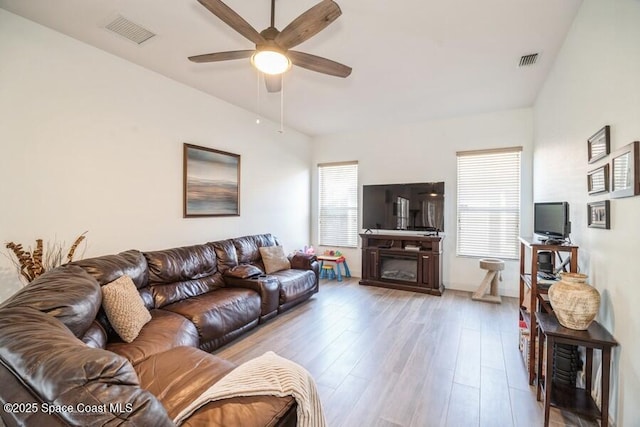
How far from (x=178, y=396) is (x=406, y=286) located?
13.1 ft

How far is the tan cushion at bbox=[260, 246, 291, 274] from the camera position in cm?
408

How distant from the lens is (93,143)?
2754mm

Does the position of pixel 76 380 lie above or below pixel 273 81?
below

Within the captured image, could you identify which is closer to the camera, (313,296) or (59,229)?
(59,229)

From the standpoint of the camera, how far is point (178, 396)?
1.40 m

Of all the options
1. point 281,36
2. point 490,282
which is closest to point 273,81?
point 281,36

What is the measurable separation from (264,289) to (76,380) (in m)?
2.64

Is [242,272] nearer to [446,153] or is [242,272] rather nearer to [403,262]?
[403,262]

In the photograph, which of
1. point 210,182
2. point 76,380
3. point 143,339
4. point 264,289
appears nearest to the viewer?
point 76,380

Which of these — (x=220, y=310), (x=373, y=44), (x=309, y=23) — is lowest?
(x=220, y=310)

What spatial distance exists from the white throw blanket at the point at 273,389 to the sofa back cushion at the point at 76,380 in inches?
16.7

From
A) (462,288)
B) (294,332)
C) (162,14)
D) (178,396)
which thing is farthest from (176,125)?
(462,288)

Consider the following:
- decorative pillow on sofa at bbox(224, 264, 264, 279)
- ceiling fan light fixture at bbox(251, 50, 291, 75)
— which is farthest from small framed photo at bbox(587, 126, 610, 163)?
decorative pillow on sofa at bbox(224, 264, 264, 279)

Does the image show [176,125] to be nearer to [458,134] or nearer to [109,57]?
[109,57]
